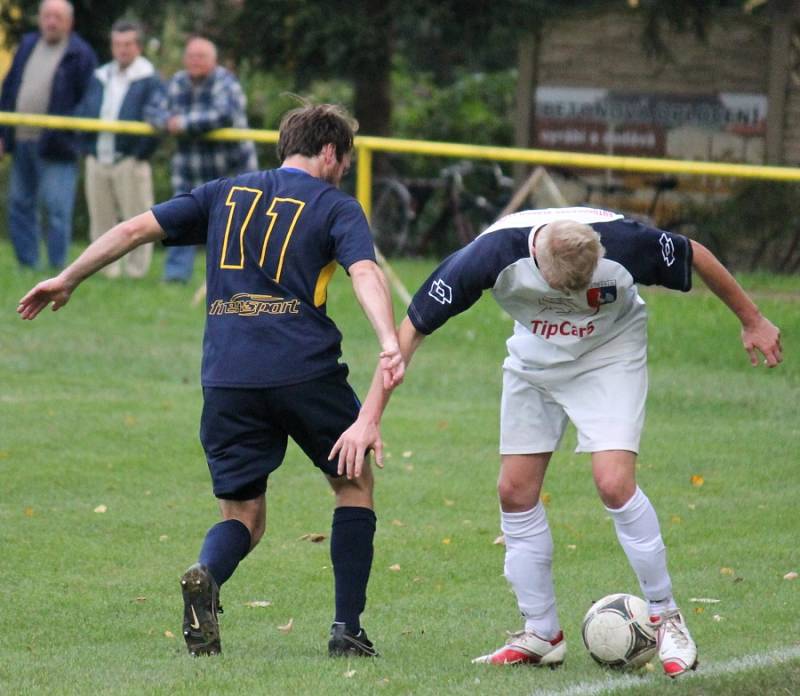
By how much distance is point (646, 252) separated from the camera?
17.1 feet

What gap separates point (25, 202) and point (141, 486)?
778cm

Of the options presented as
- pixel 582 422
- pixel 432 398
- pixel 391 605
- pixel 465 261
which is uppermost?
pixel 465 261

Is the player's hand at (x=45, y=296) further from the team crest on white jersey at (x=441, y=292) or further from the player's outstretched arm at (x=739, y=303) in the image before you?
the player's outstretched arm at (x=739, y=303)

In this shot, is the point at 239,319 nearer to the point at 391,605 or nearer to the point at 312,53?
the point at 391,605

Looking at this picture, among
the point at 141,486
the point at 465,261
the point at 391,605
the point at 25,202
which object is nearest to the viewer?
the point at 465,261

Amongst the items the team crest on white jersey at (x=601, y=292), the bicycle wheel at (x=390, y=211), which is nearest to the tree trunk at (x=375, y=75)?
the bicycle wheel at (x=390, y=211)

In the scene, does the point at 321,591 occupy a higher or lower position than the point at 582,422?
lower

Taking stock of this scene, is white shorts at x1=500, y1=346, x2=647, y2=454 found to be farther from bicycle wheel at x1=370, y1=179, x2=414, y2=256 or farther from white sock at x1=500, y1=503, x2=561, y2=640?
bicycle wheel at x1=370, y1=179, x2=414, y2=256

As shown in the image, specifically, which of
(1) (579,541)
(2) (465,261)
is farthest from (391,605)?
(2) (465,261)

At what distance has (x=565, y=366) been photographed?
5359mm

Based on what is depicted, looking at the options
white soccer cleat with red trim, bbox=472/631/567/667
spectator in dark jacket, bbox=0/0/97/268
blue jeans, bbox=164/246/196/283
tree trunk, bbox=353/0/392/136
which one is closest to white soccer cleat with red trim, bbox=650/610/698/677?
white soccer cleat with red trim, bbox=472/631/567/667

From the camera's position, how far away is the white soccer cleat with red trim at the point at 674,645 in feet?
16.6

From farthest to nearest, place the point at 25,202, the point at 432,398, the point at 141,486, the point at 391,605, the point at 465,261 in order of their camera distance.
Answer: the point at 25,202
the point at 432,398
the point at 141,486
the point at 391,605
the point at 465,261

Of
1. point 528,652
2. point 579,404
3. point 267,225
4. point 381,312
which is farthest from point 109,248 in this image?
point 528,652
